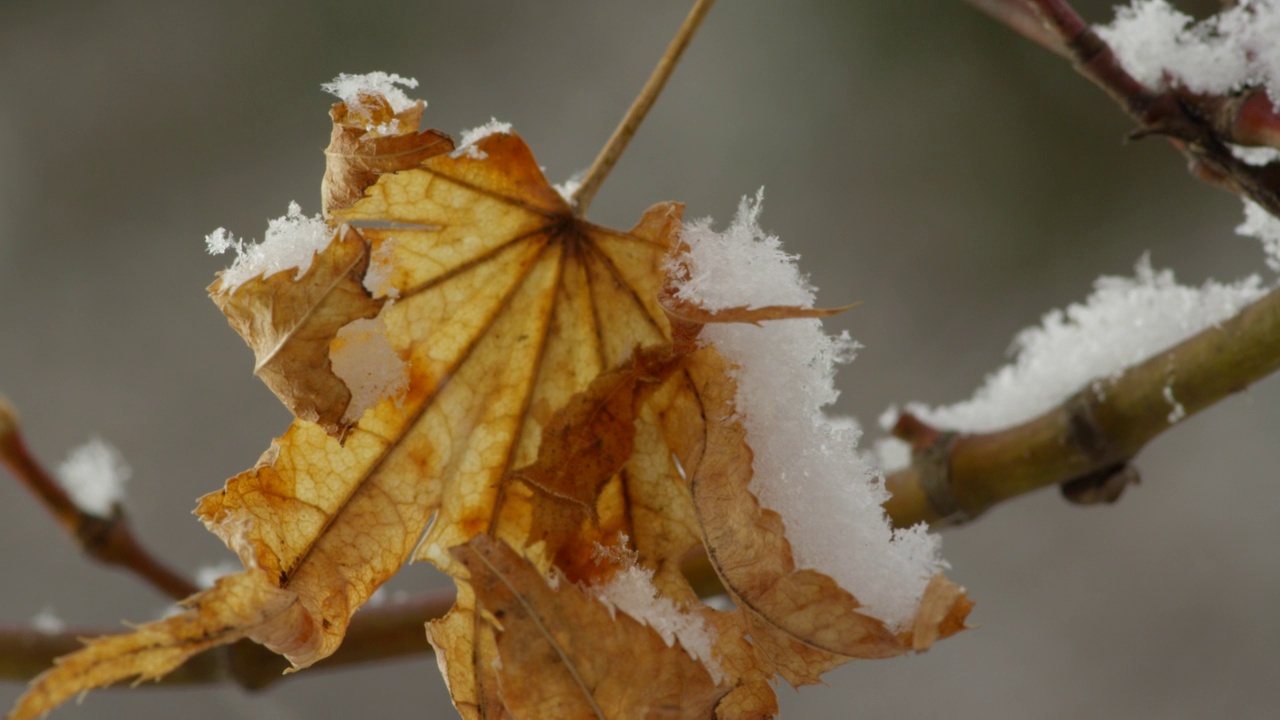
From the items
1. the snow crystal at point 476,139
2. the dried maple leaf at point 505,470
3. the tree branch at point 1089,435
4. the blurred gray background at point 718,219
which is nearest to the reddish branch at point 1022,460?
the tree branch at point 1089,435

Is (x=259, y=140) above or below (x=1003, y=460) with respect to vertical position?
above

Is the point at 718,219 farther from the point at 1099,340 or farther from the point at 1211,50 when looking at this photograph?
the point at 1211,50

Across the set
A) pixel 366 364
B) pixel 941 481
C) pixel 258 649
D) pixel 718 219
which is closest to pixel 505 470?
pixel 366 364

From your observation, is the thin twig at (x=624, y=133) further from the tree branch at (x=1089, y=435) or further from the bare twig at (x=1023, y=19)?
the tree branch at (x=1089, y=435)

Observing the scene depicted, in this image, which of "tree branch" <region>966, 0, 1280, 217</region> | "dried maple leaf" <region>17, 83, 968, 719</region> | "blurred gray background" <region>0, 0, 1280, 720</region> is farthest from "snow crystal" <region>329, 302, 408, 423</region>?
"blurred gray background" <region>0, 0, 1280, 720</region>

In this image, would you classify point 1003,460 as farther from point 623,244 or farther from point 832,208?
point 832,208

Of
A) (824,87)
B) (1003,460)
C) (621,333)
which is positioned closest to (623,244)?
(621,333)

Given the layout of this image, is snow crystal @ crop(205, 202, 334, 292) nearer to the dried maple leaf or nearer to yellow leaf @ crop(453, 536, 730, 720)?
the dried maple leaf
